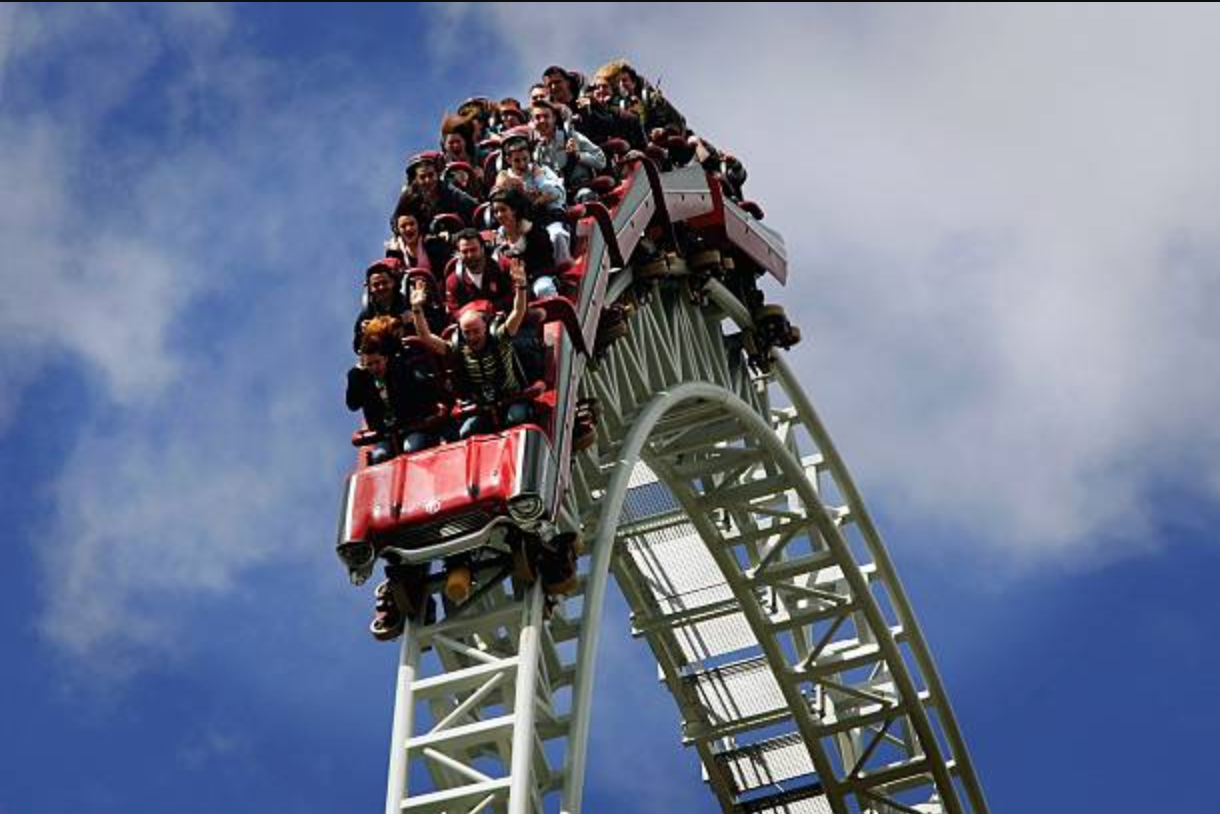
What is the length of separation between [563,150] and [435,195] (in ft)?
6.56

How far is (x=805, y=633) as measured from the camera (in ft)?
124

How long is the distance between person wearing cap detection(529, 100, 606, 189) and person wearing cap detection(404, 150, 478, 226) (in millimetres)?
1145

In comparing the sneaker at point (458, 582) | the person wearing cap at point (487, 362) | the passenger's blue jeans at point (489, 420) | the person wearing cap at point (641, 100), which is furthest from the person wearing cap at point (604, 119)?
the sneaker at point (458, 582)

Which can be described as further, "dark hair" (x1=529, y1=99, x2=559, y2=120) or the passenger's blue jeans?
"dark hair" (x1=529, y1=99, x2=559, y2=120)

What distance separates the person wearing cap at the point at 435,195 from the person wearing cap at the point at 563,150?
3.76ft

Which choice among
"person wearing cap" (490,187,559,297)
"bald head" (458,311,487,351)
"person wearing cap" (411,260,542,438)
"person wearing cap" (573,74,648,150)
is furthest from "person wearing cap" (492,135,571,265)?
"person wearing cap" (573,74,648,150)

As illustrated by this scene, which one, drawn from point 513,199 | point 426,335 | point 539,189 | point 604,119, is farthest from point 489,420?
point 604,119

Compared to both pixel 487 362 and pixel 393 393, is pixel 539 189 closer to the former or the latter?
pixel 487 362

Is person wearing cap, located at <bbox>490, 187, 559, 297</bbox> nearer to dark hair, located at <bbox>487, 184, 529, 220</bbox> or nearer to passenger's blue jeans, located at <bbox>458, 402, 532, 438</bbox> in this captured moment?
dark hair, located at <bbox>487, 184, 529, 220</bbox>

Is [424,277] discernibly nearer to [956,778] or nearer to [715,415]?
[715,415]

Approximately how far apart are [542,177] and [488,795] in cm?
704

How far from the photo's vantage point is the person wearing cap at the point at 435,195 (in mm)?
27672

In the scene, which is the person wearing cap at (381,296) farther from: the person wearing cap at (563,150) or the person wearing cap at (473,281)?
the person wearing cap at (563,150)

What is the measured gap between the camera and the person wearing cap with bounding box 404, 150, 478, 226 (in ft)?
90.8
